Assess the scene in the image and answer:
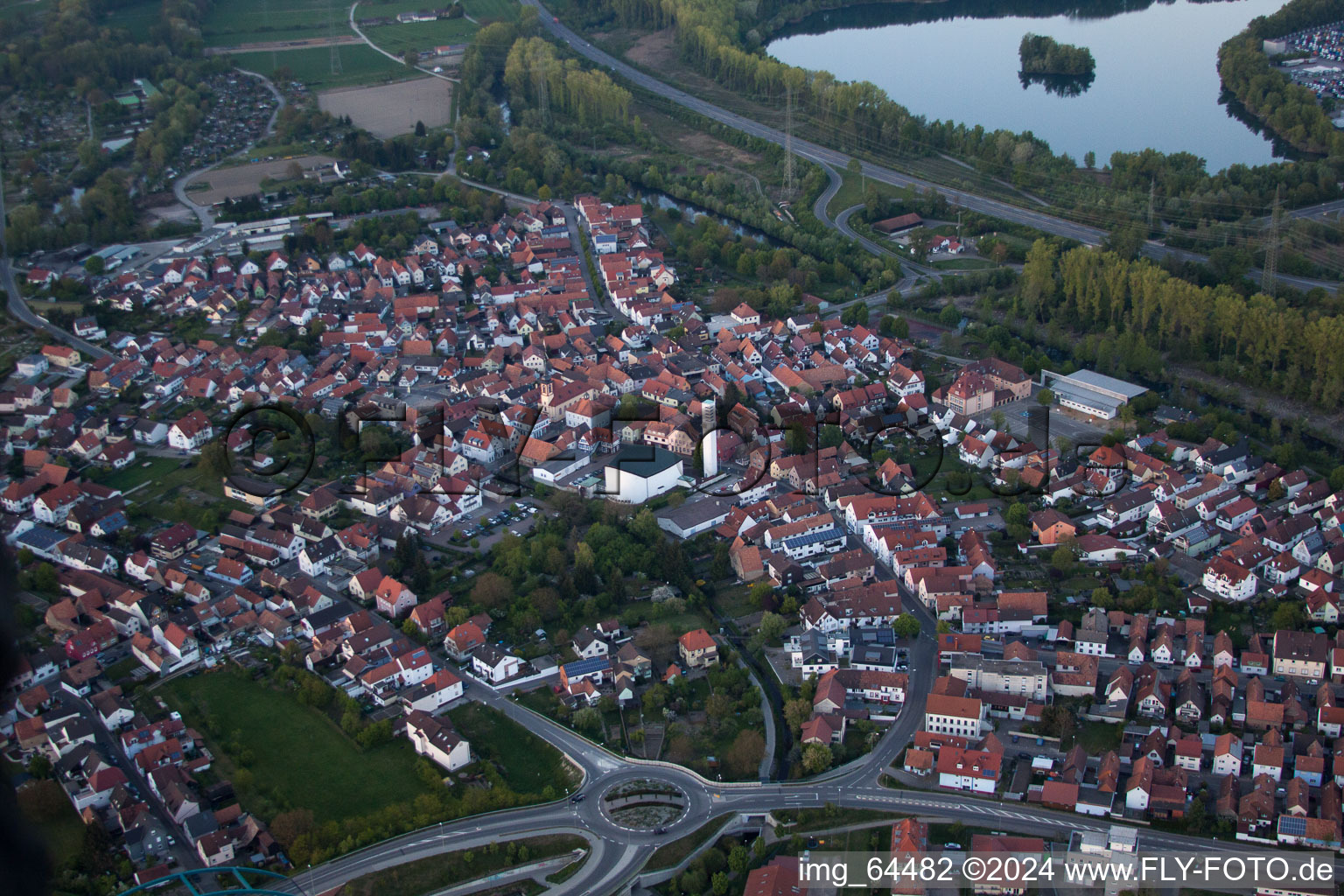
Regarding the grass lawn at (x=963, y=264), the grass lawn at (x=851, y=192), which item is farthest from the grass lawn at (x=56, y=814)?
the grass lawn at (x=851, y=192)

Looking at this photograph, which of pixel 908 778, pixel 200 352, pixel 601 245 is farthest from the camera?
pixel 601 245

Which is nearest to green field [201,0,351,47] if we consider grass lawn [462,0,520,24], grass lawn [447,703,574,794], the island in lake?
grass lawn [462,0,520,24]

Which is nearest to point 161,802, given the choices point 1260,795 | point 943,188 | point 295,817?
point 295,817

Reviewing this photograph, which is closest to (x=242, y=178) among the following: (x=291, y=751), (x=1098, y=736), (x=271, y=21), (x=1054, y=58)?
(x=271, y=21)

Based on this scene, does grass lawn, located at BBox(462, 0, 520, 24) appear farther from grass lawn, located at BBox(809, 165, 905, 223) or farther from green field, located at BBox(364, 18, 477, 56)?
grass lawn, located at BBox(809, 165, 905, 223)

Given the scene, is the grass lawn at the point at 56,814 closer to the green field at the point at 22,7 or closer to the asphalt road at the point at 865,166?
the asphalt road at the point at 865,166

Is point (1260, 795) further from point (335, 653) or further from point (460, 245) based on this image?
point (460, 245)
